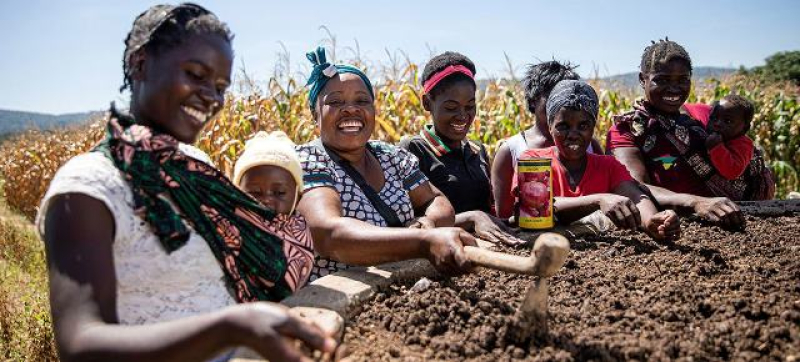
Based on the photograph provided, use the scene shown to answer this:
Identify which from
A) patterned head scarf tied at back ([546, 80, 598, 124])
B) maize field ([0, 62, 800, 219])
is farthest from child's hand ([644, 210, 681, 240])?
maize field ([0, 62, 800, 219])

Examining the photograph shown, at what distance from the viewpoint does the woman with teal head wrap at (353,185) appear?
216cm

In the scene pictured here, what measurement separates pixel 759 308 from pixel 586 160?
61.9 inches

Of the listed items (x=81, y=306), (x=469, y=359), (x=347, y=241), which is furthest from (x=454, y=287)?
(x=81, y=306)

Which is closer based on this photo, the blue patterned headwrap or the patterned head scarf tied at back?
the blue patterned headwrap

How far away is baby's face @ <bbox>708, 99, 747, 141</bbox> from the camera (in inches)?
143

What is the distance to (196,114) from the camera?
1.51 metres

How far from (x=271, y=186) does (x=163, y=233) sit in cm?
77

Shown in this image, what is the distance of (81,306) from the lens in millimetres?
1198

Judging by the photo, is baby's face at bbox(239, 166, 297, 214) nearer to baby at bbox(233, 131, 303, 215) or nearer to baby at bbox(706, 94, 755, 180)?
baby at bbox(233, 131, 303, 215)

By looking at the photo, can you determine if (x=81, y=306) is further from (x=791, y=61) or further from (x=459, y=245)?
(x=791, y=61)

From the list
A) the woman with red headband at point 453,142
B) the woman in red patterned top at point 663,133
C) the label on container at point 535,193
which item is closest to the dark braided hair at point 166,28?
the label on container at point 535,193

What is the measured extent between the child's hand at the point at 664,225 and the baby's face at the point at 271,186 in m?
1.66

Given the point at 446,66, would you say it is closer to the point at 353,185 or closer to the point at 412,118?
the point at 353,185

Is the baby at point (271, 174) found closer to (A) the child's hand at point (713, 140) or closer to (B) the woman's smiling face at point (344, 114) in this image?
(B) the woman's smiling face at point (344, 114)
